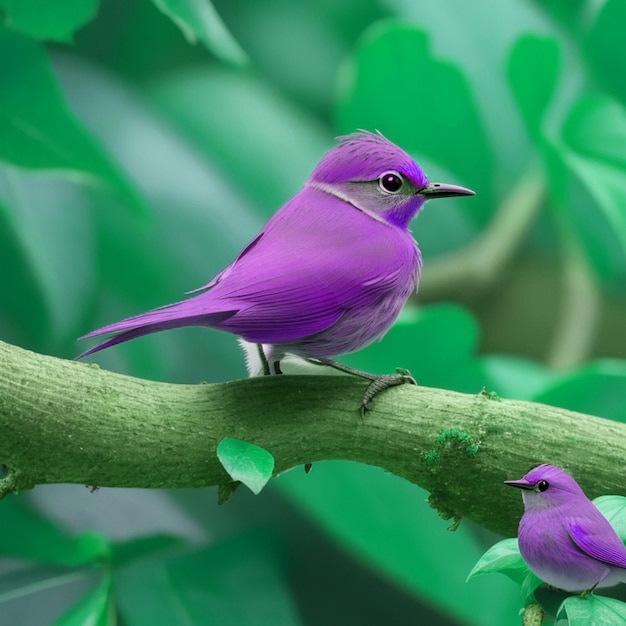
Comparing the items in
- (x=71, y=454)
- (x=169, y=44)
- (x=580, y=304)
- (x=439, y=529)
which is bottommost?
(x=439, y=529)

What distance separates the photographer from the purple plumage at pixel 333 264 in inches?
20.6

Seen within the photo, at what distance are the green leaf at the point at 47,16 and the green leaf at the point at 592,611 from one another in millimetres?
752

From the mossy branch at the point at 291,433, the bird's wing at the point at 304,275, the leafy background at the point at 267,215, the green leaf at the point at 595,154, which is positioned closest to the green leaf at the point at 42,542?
the leafy background at the point at 267,215

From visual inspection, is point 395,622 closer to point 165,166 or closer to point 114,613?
point 114,613

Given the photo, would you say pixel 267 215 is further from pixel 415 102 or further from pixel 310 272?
pixel 310 272

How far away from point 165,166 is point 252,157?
0.39 ft

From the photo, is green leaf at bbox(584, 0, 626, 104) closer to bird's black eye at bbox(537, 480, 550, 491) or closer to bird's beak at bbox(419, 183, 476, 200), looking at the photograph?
bird's beak at bbox(419, 183, 476, 200)

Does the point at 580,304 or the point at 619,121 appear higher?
the point at 619,121

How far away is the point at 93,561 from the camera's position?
0.86 metres

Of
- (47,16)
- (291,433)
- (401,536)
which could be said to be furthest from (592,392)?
(47,16)

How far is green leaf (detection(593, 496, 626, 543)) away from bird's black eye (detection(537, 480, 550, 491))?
58 mm

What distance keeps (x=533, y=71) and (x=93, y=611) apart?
765 mm

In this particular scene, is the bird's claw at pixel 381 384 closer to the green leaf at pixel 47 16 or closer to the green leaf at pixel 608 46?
the green leaf at pixel 47 16

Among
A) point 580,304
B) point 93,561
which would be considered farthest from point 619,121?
point 93,561
